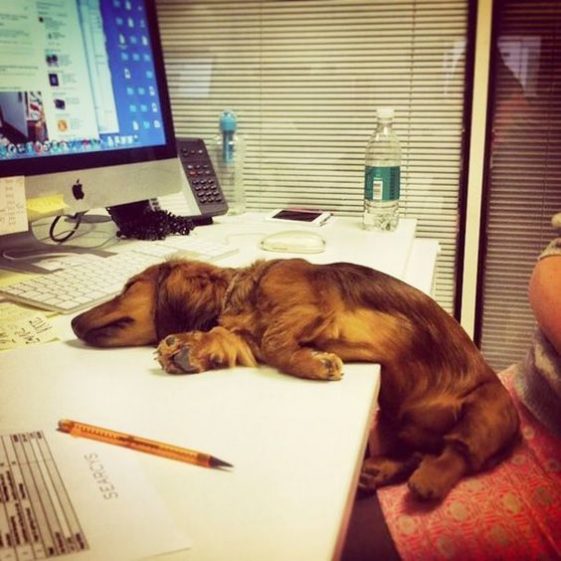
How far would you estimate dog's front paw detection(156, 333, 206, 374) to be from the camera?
812mm

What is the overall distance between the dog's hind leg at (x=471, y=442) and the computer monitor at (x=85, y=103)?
2.61ft

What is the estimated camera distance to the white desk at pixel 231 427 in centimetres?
51

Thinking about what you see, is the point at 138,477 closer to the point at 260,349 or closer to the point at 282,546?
the point at 282,546

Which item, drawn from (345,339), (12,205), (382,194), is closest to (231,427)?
(345,339)

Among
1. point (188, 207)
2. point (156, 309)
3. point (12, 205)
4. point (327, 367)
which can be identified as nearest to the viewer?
point (327, 367)

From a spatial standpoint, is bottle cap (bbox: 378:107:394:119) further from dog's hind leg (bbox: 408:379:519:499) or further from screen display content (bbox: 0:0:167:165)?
dog's hind leg (bbox: 408:379:519:499)

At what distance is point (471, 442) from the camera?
3.05ft

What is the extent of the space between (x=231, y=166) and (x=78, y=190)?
0.72m

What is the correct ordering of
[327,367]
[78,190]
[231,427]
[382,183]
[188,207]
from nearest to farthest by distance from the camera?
[231,427]
[327,367]
[78,190]
[382,183]
[188,207]

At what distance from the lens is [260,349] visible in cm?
87

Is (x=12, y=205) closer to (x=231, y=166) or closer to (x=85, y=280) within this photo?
(x=85, y=280)

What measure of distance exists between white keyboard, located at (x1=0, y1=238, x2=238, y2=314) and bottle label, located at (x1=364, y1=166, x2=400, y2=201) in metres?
0.48

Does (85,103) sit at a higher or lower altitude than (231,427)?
higher

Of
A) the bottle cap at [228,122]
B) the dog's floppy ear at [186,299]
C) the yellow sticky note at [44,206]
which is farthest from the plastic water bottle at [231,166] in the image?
the dog's floppy ear at [186,299]
